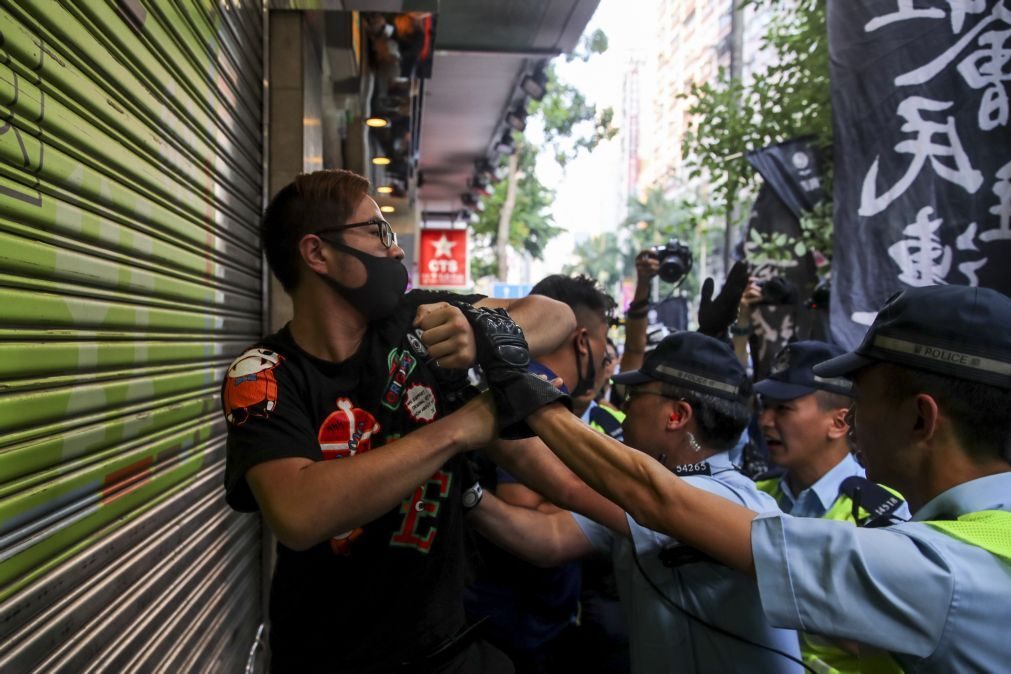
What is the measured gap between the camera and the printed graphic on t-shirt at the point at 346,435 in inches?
82.4

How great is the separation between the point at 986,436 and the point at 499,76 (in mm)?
9747

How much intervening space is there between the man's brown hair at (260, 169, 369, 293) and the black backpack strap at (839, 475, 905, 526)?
205cm

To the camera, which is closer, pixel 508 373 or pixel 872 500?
pixel 508 373

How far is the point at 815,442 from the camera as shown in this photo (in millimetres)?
3758

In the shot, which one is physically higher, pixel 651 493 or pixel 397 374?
pixel 397 374

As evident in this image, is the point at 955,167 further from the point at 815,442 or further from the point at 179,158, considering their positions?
the point at 179,158

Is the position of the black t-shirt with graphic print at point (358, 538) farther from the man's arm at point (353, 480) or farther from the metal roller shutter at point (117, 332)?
the metal roller shutter at point (117, 332)

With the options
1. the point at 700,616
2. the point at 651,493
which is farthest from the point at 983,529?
the point at 700,616

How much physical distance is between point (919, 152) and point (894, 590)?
14.1 feet

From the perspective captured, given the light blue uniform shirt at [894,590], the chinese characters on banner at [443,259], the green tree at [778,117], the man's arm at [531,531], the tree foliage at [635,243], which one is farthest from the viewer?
the tree foliage at [635,243]

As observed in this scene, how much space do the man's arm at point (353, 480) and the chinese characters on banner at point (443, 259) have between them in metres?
20.3

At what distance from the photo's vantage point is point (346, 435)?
2.12 m

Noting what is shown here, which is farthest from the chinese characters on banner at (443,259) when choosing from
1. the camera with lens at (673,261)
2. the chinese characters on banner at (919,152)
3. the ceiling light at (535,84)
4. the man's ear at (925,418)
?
the man's ear at (925,418)

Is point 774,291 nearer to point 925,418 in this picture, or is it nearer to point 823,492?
point 823,492
